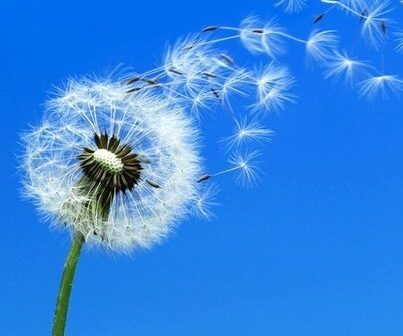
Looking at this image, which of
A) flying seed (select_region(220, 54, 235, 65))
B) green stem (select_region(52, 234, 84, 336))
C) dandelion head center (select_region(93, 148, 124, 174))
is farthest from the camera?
dandelion head center (select_region(93, 148, 124, 174))

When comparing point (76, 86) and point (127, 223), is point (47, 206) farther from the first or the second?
point (76, 86)

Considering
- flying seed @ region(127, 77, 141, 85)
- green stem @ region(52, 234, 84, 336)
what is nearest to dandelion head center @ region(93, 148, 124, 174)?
flying seed @ region(127, 77, 141, 85)

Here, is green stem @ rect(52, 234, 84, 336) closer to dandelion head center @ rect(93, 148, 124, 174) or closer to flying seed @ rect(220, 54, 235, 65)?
dandelion head center @ rect(93, 148, 124, 174)

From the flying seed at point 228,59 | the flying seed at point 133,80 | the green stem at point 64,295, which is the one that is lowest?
the green stem at point 64,295

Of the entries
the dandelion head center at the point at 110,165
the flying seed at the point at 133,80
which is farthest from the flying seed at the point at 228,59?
the dandelion head center at the point at 110,165

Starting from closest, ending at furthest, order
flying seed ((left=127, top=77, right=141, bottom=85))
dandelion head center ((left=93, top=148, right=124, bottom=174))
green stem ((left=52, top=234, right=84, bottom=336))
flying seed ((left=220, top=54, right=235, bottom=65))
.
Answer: flying seed ((left=220, top=54, right=235, bottom=65)), green stem ((left=52, top=234, right=84, bottom=336)), flying seed ((left=127, top=77, right=141, bottom=85)), dandelion head center ((left=93, top=148, right=124, bottom=174))

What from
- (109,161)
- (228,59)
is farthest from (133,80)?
(228,59)

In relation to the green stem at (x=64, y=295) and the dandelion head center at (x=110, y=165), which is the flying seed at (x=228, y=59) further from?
the green stem at (x=64, y=295)

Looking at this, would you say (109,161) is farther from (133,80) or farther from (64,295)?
(64,295)

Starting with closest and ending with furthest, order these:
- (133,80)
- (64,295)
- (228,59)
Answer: (228,59) → (64,295) → (133,80)
